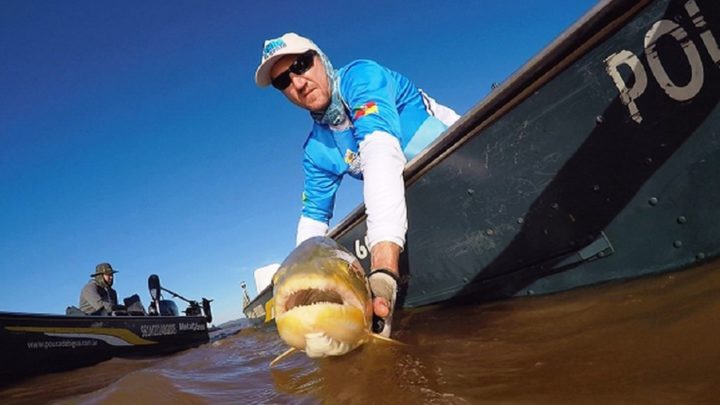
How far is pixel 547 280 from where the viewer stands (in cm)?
236

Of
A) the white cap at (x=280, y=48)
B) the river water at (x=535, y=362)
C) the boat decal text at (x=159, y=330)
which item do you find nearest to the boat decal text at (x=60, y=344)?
the boat decal text at (x=159, y=330)

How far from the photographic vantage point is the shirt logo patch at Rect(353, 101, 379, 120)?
2.60 meters

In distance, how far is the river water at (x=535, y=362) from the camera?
3.33 ft

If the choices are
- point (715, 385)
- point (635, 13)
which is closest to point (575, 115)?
point (635, 13)

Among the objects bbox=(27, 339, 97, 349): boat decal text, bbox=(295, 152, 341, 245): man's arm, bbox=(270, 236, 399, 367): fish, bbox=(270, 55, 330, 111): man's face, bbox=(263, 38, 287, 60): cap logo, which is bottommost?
bbox=(270, 236, 399, 367): fish

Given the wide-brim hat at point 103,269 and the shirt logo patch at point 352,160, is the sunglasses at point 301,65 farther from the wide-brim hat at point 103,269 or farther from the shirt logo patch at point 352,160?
the wide-brim hat at point 103,269

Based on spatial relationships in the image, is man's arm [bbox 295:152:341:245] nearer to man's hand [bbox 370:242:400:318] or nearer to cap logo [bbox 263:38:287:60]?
cap logo [bbox 263:38:287:60]

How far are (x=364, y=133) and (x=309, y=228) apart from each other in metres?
1.49

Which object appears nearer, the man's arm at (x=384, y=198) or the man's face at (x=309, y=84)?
the man's arm at (x=384, y=198)

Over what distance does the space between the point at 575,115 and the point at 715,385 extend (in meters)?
1.43

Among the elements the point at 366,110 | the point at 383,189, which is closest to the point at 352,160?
the point at 366,110

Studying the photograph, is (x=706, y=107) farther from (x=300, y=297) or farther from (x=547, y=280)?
(x=300, y=297)

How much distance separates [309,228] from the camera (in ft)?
12.4

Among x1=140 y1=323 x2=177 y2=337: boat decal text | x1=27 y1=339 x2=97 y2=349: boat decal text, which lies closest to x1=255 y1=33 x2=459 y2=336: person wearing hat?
x1=27 y1=339 x2=97 y2=349: boat decal text
